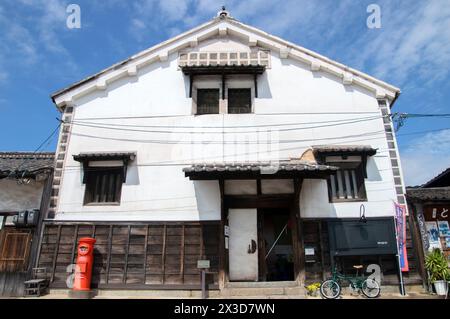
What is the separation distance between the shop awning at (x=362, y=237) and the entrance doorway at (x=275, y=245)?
1.61 m

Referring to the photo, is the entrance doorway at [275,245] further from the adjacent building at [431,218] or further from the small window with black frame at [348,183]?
the adjacent building at [431,218]

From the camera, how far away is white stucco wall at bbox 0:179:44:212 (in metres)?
11.3

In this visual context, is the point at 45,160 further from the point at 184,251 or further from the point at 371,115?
the point at 371,115

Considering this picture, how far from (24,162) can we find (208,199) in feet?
24.6

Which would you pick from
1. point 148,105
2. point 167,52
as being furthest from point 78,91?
point 167,52

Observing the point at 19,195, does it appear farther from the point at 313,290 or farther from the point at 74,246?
the point at 313,290

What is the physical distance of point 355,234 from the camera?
1016 cm

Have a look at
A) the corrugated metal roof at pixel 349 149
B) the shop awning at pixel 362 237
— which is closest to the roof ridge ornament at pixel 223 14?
the corrugated metal roof at pixel 349 149

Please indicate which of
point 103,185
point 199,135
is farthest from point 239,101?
point 103,185

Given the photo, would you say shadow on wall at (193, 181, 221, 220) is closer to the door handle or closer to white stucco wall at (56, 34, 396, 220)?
white stucco wall at (56, 34, 396, 220)

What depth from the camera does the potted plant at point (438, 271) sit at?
30.9 feet

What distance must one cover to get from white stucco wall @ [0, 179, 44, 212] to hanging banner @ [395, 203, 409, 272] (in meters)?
12.2

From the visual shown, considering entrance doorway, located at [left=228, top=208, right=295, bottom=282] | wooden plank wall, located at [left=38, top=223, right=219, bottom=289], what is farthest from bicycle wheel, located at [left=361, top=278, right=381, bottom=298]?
wooden plank wall, located at [left=38, top=223, right=219, bottom=289]

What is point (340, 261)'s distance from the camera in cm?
1003
